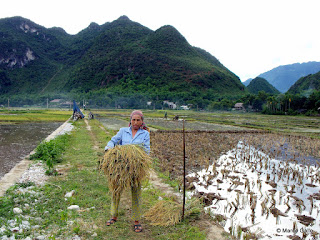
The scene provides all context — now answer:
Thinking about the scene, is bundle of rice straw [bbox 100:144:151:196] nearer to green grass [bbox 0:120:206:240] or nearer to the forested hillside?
green grass [bbox 0:120:206:240]

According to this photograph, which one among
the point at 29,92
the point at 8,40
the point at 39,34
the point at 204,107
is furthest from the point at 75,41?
the point at 204,107

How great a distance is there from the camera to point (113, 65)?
9575cm

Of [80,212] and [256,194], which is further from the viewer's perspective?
[256,194]

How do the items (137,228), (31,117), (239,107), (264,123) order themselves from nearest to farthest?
1. (137,228)
2. (264,123)
3. (31,117)
4. (239,107)

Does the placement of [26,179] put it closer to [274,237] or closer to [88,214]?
[88,214]

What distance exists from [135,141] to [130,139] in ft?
0.28

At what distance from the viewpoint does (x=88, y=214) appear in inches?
137

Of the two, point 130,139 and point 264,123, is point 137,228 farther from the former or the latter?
point 264,123

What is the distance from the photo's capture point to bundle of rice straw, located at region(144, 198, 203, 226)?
330 cm

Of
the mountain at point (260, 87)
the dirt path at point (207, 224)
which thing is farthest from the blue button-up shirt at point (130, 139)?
the mountain at point (260, 87)

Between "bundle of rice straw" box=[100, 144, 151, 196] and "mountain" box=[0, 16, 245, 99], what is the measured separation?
218 ft

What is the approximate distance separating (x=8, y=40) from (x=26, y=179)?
140 metres

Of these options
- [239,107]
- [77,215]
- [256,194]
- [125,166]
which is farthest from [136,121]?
[239,107]

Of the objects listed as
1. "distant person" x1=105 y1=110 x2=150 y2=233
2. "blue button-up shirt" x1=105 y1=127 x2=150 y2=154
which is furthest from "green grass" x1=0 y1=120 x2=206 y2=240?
"blue button-up shirt" x1=105 y1=127 x2=150 y2=154
